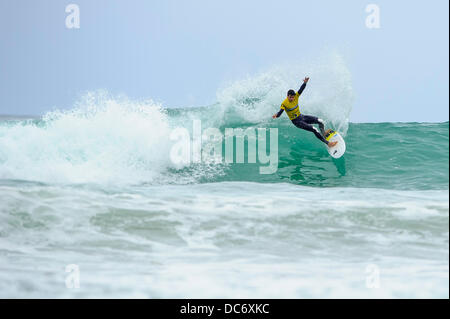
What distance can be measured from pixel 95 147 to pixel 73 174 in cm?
207

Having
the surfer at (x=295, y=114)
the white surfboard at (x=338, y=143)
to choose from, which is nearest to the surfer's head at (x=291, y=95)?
the surfer at (x=295, y=114)

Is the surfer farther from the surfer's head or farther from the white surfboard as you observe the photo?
the white surfboard

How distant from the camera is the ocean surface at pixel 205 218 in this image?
4.45 metres

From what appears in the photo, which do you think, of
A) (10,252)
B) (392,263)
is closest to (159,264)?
→ (10,252)

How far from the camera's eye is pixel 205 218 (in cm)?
645

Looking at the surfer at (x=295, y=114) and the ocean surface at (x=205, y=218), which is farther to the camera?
the surfer at (x=295, y=114)

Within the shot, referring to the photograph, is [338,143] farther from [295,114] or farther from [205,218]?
[205,218]

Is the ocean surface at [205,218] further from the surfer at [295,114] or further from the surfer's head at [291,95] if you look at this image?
the surfer's head at [291,95]

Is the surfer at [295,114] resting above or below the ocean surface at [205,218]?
above

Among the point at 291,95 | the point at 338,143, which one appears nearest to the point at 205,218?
the point at 291,95

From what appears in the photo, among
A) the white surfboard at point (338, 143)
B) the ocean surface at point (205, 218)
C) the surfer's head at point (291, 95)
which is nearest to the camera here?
the ocean surface at point (205, 218)

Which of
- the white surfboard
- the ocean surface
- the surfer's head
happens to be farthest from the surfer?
the ocean surface

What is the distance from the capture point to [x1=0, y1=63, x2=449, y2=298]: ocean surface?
14.6 ft

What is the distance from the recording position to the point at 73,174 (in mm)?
9617
